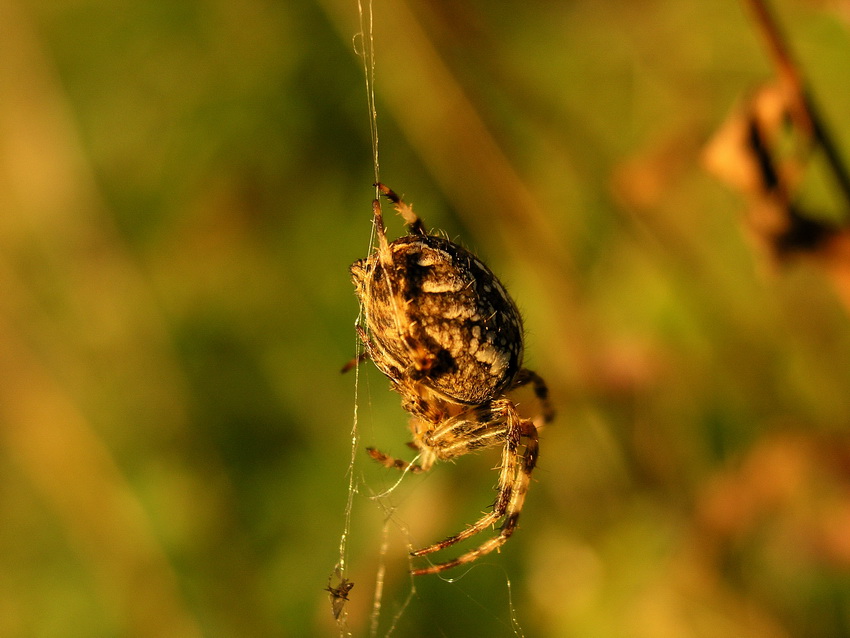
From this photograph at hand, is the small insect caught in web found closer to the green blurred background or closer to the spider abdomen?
the spider abdomen

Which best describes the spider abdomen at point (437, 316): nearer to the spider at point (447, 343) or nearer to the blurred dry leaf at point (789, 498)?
the spider at point (447, 343)

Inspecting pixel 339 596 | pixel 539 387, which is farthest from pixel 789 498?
pixel 339 596

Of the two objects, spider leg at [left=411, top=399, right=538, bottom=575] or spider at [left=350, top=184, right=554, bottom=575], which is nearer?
spider at [left=350, top=184, right=554, bottom=575]

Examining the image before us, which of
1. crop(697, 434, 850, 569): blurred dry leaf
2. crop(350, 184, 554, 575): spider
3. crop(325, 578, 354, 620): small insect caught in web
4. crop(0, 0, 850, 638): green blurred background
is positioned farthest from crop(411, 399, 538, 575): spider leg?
crop(697, 434, 850, 569): blurred dry leaf

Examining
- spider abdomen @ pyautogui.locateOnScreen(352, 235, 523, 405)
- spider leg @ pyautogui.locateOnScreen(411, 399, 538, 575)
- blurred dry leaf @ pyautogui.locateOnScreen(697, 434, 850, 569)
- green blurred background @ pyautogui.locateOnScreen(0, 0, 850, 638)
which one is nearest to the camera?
spider abdomen @ pyautogui.locateOnScreen(352, 235, 523, 405)

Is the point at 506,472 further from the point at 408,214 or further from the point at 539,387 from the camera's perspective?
the point at 408,214

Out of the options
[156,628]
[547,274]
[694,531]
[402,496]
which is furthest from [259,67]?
[694,531]

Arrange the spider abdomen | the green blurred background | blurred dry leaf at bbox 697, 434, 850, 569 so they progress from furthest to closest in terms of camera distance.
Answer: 1. the green blurred background
2. blurred dry leaf at bbox 697, 434, 850, 569
3. the spider abdomen
